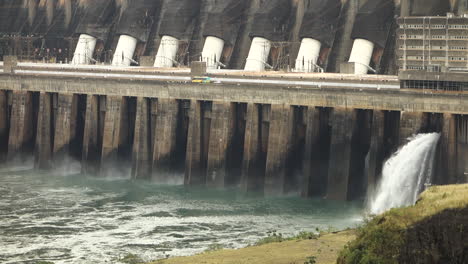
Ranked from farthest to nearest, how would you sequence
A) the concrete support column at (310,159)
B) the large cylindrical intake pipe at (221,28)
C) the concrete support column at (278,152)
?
the large cylindrical intake pipe at (221,28), the concrete support column at (278,152), the concrete support column at (310,159)

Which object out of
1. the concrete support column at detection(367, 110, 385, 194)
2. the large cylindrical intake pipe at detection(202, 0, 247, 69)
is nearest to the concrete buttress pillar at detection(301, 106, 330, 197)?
the concrete support column at detection(367, 110, 385, 194)

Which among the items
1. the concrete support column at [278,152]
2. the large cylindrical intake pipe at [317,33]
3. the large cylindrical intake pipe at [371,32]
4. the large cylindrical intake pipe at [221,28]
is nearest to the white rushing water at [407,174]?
the concrete support column at [278,152]

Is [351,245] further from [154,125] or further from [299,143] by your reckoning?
[154,125]

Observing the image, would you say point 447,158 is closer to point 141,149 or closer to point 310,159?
point 310,159

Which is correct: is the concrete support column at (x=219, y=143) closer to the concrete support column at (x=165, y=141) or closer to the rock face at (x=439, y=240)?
the concrete support column at (x=165, y=141)

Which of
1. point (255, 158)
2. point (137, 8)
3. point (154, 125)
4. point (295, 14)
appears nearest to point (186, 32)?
point (137, 8)

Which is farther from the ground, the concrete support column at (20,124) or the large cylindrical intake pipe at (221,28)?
the large cylindrical intake pipe at (221,28)

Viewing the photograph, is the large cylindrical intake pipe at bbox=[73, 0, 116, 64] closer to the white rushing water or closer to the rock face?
the white rushing water
